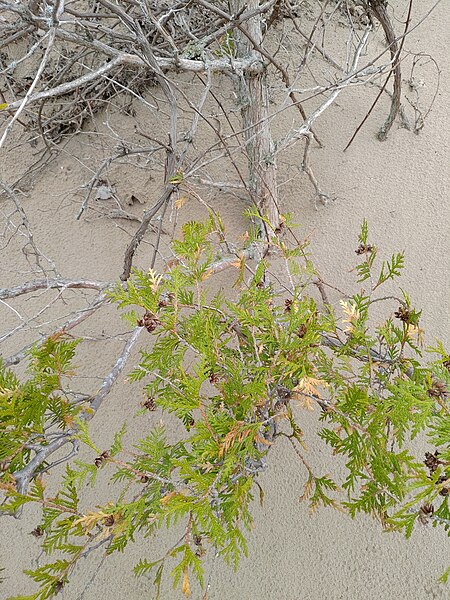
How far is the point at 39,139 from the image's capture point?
2.08 m

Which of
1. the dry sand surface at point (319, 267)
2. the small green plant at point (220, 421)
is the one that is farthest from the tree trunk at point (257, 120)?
the small green plant at point (220, 421)

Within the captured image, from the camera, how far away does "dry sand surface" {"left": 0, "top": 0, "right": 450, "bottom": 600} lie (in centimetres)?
116

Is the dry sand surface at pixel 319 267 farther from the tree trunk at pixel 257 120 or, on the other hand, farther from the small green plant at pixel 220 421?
the small green plant at pixel 220 421

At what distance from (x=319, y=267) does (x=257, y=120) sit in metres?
0.52

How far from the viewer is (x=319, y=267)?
1.61 meters

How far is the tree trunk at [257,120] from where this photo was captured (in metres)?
1.41

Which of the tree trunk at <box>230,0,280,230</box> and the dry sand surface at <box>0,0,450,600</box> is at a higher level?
the tree trunk at <box>230,0,280,230</box>

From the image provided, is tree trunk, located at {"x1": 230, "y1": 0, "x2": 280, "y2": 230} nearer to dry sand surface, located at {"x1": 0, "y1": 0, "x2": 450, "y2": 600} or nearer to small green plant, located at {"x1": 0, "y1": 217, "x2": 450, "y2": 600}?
dry sand surface, located at {"x1": 0, "y1": 0, "x2": 450, "y2": 600}

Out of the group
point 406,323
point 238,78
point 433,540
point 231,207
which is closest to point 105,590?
point 433,540

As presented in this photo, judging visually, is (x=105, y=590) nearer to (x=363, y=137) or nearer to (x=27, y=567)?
(x=27, y=567)

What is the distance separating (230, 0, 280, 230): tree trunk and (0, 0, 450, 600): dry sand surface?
0.61 ft

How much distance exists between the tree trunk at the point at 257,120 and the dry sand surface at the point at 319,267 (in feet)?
0.61

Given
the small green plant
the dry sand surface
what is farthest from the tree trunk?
the small green plant

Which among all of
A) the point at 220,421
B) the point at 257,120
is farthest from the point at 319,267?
the point at 220,421
